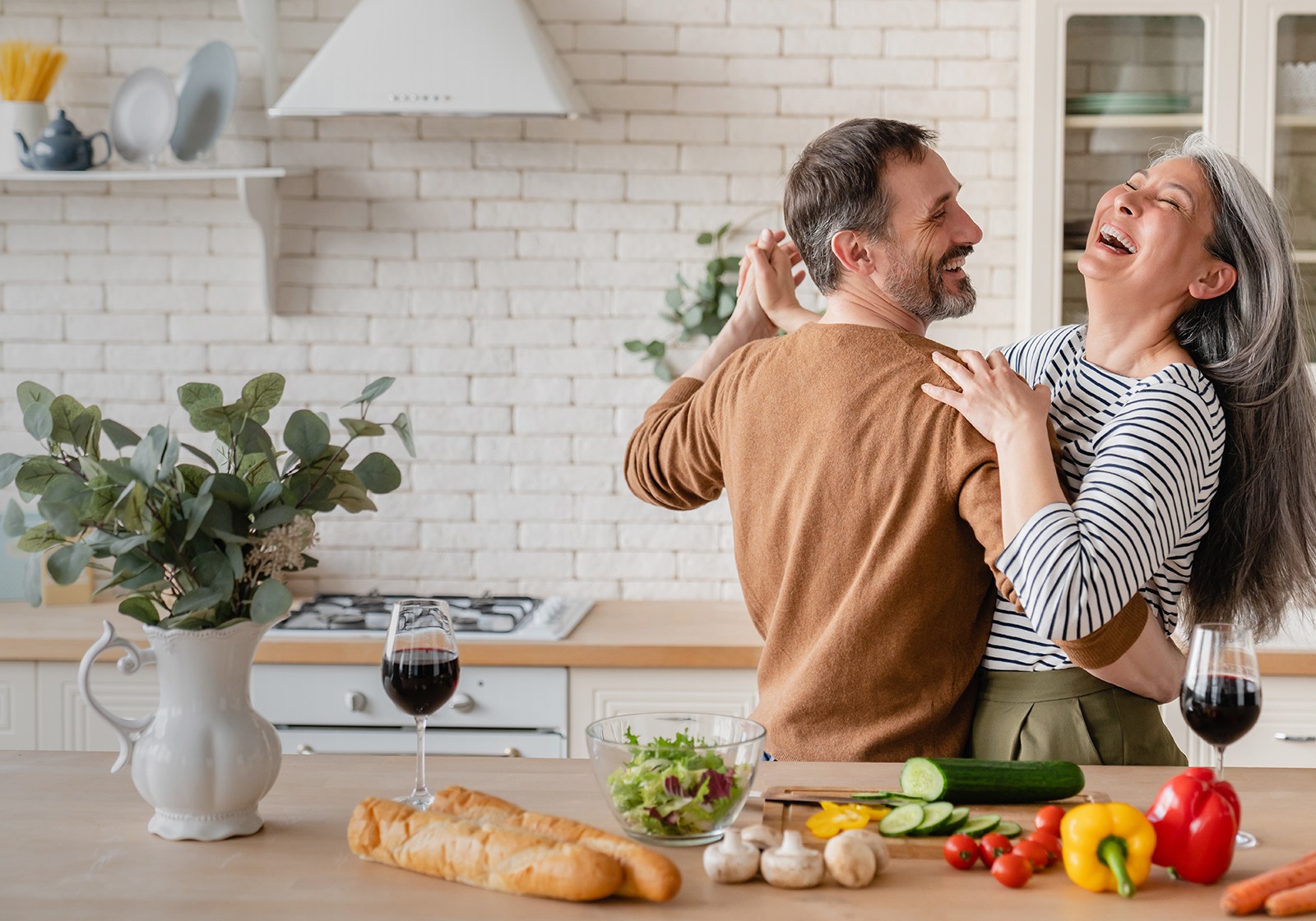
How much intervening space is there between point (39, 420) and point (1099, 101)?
2.56 m

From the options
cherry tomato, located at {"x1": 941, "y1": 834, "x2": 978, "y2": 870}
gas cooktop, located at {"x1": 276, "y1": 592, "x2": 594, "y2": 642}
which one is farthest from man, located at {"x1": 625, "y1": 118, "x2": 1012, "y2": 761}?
gas cooktop, located at {"x1": 276, "y1": 592, "x2": 594, "y2": 642}

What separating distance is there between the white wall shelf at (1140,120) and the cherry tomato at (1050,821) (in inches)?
86.1

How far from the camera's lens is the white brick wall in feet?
11.0

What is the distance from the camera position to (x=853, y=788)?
1.48 meters

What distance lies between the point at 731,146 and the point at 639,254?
0.37 metres

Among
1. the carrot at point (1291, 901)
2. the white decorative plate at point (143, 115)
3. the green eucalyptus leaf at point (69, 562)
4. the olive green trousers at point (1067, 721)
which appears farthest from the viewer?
the white decorative plate at point (143, 115)

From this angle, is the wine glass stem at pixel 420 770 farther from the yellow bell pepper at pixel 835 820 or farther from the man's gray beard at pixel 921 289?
the man's gray beard at pixel 921 289

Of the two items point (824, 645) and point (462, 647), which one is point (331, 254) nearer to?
point (462, 647)

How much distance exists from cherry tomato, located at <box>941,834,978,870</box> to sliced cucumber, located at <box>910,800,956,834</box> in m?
0.05

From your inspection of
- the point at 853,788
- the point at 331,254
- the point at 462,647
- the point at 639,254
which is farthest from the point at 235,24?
the point at 853,788

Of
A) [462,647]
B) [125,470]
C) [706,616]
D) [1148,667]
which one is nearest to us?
[125,470]

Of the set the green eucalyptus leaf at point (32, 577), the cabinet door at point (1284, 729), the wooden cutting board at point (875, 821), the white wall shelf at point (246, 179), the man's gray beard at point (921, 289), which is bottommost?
the cabinet door at point (1284, 729)

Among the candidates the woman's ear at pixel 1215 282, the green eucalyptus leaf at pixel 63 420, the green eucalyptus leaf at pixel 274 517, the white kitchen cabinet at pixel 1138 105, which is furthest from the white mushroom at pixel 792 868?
the white kitchen cabinet at pixel 1138 105

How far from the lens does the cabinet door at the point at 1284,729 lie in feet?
9.37
